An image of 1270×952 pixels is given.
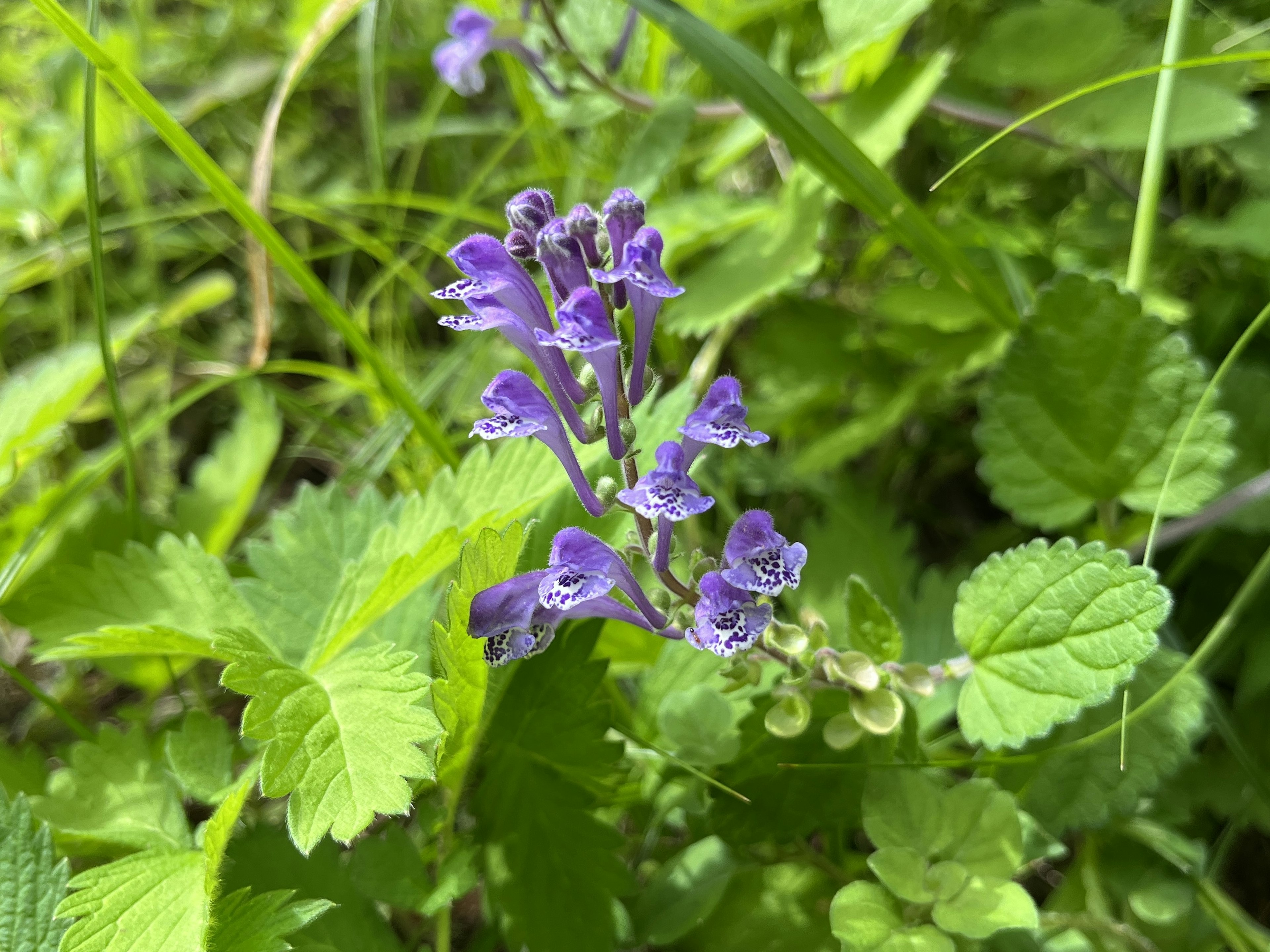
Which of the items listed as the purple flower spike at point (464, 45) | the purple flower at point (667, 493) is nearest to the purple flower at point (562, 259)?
the purple flower at point (667, 493)

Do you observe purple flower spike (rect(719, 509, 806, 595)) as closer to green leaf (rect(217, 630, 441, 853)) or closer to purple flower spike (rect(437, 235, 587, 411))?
purple flower spike (rect(437, 235, 587, 411))

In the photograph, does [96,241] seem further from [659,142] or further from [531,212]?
[659,142]

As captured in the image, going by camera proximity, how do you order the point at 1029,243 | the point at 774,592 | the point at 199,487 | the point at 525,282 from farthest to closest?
the point at 199,487 < the point at 1029,243 < the point at 525,282 < the point at 774,592

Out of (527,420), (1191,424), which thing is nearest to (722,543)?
(1191,424)

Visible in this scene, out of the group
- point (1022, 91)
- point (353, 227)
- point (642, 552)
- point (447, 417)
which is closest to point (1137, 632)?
point (642, 552)

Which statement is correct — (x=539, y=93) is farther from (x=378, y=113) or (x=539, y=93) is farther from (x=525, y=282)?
(x=525, y=282)

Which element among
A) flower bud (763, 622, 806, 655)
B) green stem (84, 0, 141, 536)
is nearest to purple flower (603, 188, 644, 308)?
flower bud (763, 622, 806, 655)
